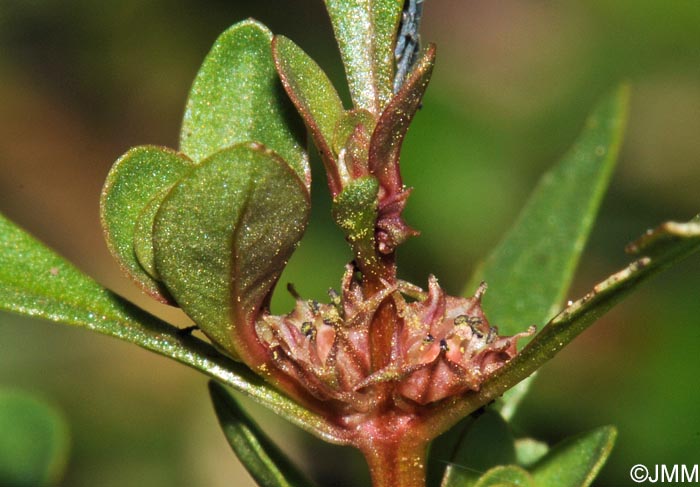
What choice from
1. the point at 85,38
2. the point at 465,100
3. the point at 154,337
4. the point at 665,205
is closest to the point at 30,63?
the point at 85,38

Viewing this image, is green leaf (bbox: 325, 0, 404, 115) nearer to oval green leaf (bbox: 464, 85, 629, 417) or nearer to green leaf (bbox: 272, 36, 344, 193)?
green leaf (bbox: 272, 36, 344, 193)

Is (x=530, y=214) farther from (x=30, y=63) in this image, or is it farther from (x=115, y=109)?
(x=30, y=63)

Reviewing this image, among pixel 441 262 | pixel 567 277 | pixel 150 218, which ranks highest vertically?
pixel 150 218

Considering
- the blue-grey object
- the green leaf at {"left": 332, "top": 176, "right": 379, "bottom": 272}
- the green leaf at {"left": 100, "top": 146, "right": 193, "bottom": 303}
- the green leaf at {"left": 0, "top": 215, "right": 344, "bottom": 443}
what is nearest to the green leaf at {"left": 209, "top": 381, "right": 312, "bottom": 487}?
the green leaf at {"left": 0, "top": 215, "right": 344, "bottom": 443}

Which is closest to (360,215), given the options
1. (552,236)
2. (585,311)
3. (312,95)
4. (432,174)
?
(312,95)

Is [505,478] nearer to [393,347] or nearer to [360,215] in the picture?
[393,347]

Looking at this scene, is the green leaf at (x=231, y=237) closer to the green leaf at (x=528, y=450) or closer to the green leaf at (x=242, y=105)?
the green leaf at (x=242, y=105)

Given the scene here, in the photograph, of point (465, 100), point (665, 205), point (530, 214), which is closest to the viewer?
point (530, 214)
